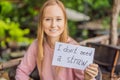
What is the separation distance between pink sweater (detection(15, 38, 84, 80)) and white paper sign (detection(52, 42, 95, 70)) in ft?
0.55

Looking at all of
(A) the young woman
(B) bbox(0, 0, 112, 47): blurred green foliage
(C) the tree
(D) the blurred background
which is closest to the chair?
(C) the tree

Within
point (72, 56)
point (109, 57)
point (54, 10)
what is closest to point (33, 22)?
point (109, 57)

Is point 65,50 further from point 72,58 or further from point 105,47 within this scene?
point 105,47

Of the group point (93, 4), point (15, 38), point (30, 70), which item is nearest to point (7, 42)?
point (15, 38)

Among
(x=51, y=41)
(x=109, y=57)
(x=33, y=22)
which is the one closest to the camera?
(x=51, y=41)

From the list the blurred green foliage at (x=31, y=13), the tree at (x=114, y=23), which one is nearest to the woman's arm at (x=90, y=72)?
the tree at (x=114, y=23)

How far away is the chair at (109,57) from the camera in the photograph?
315cm

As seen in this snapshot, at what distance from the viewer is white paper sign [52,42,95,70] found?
194 cm

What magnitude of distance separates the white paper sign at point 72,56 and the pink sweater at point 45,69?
168 millimetres

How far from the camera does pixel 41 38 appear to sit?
7.09 feet

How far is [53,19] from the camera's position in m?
2.06

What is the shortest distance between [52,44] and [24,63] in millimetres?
236

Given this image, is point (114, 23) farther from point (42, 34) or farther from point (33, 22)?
point (33, 22)

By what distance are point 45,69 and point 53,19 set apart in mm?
368
